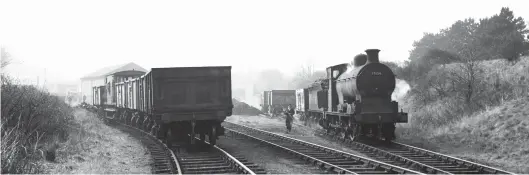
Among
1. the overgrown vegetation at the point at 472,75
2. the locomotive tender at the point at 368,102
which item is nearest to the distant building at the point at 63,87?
the overgrown vegetation at the point at 472,75

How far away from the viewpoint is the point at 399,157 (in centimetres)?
1151

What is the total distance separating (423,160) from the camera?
451 inches

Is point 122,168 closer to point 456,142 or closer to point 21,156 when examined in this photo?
point 21,156

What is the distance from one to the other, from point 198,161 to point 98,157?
2.84 metres

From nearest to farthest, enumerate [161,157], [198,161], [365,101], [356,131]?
1. [198,161]
2. [161,157]
3. [365,101]
4. [356,131]

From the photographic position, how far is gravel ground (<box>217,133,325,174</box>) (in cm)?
1030

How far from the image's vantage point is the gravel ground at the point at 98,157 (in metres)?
10.1

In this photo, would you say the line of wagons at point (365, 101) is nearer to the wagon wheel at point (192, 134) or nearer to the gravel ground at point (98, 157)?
the wagon wheel at point (192, 134)

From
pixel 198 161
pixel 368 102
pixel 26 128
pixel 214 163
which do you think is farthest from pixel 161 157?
pixel 368 102

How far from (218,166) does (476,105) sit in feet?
42.2

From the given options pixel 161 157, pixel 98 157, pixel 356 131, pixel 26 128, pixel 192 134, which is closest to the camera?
pixel 26 128

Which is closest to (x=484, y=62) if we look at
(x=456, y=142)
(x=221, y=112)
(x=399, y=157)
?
(x=456, y=142)

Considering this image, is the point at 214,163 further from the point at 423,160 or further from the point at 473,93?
the point at 473,93

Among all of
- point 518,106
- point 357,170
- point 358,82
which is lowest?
point 357,170
